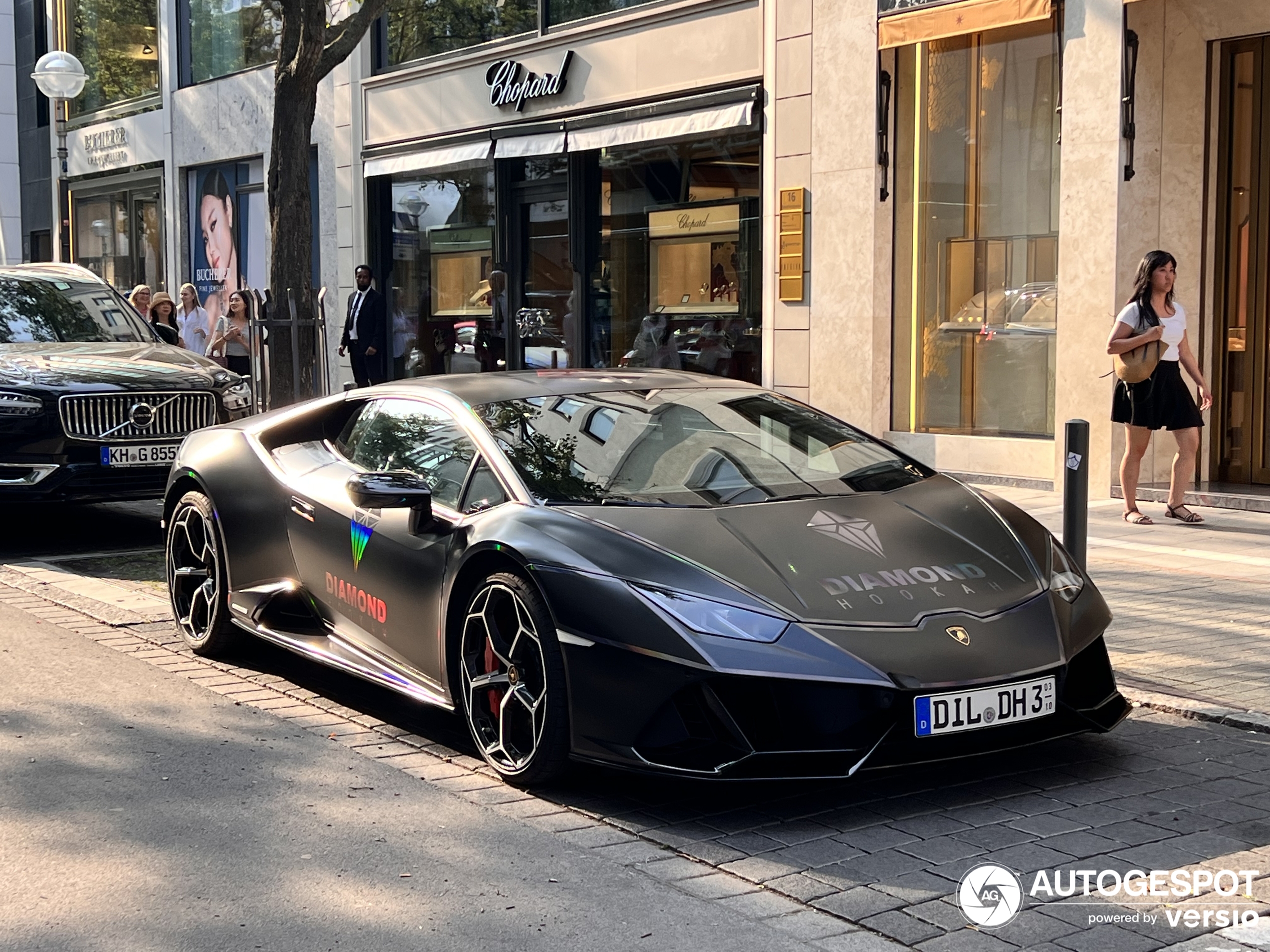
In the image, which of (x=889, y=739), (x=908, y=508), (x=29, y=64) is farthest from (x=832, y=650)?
(x=29, y=64)

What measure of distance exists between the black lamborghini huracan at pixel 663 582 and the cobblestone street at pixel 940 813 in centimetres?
21

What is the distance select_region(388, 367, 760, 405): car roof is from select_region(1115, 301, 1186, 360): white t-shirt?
4.97m

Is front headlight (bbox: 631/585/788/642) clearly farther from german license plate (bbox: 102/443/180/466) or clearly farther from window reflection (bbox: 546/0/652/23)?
window reflection (bbox: 546/0/652/23)

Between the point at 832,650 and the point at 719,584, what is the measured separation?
395mm

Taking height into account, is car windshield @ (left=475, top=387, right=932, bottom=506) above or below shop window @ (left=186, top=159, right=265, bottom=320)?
below

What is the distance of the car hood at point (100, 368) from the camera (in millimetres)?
9766

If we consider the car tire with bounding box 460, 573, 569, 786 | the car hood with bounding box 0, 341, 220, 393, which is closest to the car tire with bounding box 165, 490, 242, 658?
the car tire with bounding box 460, 573, 569, 786

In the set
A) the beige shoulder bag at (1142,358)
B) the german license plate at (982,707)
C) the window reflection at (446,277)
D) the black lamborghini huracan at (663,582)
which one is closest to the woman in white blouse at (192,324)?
the window reflection at (446,277)

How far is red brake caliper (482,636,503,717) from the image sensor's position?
4.95 metres

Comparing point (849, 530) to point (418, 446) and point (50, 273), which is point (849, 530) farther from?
point (50, 273)

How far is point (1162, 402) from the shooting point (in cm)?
1036

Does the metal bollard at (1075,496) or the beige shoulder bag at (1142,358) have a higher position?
the beige shoulder bag at (1142,358)

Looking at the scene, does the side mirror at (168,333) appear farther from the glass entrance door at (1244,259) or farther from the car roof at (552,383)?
the glass entrance door at (1244,259)

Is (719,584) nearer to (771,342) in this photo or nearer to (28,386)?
(28,386)
